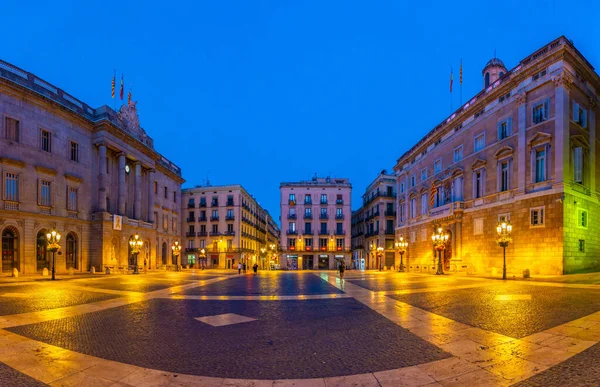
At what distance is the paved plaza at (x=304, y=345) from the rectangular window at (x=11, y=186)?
22699mm

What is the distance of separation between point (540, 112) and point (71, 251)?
43931 millimetres

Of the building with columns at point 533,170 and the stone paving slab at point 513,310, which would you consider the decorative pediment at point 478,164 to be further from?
the stone paving slab at point 513,310

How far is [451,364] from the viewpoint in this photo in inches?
233

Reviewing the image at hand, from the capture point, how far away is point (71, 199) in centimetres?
3638

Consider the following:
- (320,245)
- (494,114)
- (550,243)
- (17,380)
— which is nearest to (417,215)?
(494,114)

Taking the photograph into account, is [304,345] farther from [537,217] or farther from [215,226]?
[215,226]

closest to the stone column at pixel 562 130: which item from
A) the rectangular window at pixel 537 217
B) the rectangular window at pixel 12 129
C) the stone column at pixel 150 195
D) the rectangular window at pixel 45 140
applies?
the rectangular window at pixel 537 217

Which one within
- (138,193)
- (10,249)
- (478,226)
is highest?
(138,193)

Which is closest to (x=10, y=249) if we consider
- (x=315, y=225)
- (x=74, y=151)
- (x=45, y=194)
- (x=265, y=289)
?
(x=45, y=194)

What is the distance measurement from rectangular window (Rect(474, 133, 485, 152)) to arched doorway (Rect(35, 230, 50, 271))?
4103 cm

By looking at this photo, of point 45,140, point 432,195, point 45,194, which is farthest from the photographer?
point 432,195

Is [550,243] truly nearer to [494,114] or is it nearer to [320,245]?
[494,114]

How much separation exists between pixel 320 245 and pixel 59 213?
51311mm

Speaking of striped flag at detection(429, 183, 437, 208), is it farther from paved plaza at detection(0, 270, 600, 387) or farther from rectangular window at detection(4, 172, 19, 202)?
rectangular window at detection(4, 172, 19, 202)
